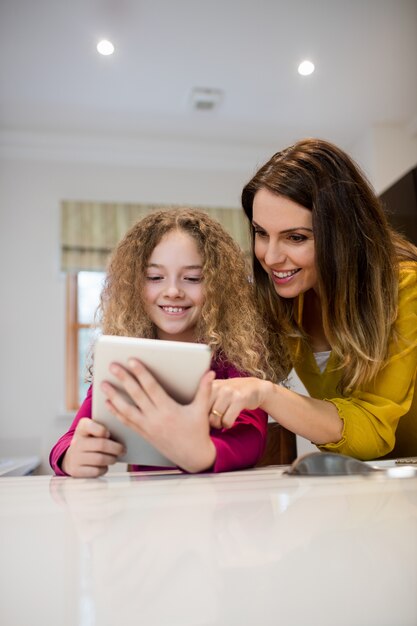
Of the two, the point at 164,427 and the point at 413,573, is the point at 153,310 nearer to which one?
the point at 164,427

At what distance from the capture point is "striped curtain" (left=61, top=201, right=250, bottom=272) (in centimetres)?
403

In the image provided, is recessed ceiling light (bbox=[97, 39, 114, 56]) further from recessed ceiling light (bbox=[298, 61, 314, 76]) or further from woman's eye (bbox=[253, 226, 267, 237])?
woman's eye (bbox=[253, 226, 267, 237])

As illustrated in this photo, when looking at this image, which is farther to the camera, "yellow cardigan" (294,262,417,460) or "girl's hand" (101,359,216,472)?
"yellow cardigan" (294,262,417,460)

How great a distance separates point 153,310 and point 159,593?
1.00 metres

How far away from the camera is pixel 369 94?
3.62m

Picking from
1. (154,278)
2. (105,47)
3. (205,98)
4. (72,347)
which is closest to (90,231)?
(72,347)

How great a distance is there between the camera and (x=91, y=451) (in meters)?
0.82

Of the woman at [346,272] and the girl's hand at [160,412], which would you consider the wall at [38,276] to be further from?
the girl's hand at [160,412]

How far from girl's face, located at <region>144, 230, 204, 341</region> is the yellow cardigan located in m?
0.28

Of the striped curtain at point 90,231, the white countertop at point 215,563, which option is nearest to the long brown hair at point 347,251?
the white countertop at point 215,563

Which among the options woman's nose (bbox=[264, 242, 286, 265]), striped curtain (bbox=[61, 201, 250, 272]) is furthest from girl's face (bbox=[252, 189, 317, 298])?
striped curtain (bbox=[61, 201, 250, 272])

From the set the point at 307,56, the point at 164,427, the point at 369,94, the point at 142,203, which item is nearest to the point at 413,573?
the point at 164,427

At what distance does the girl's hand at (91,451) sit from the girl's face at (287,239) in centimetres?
53

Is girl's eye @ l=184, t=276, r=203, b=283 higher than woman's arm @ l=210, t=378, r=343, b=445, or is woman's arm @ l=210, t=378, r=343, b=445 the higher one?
girl's eye @ l=184, t=276, r=203, b=283
